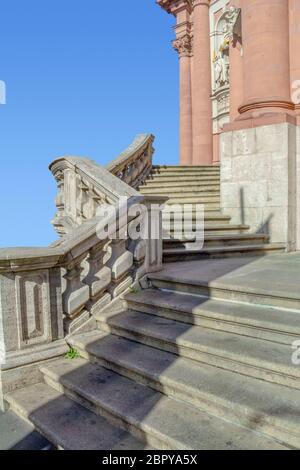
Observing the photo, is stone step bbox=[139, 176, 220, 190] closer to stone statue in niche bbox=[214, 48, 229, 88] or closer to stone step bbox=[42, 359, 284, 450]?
→ stone step bbox=[42, 359, 284, 450]

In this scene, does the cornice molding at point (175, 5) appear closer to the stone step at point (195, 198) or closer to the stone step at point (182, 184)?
the stone step at point (182, 184)

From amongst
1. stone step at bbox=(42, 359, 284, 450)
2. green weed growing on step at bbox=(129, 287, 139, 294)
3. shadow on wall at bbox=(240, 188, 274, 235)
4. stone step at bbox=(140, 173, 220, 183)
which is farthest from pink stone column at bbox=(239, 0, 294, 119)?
stone step at bbox=(42, 359, 284, 450)

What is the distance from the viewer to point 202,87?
1733 centimetres

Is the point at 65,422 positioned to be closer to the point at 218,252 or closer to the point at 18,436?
the point at 18,436

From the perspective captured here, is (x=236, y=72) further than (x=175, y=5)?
No

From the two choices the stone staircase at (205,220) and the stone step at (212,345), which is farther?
the stone staircase at (205,220)

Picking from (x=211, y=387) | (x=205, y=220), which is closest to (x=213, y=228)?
(x=205, y=220)

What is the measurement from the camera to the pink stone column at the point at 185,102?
61.0 feet

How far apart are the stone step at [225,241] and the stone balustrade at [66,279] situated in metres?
1.15

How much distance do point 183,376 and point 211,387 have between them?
28cm

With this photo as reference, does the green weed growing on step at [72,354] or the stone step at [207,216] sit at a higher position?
the stone step at [207,216]

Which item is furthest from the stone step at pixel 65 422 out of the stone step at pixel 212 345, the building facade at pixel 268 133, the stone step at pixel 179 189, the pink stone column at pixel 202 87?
the pink stone column at pixel 202 87

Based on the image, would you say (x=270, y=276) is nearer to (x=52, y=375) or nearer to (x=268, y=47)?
(x=52, y=375)

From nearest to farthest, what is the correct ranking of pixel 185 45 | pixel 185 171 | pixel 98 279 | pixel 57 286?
pixel 57 286 → pixel 98 279 → pixel 185 171 → pixel 185 45
